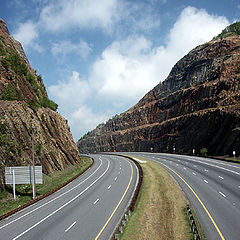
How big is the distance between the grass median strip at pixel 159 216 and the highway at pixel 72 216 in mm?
1401

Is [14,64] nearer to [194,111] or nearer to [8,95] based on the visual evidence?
[8,95]

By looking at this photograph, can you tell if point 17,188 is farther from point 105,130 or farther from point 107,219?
point 105,130

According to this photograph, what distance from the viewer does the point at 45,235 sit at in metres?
15.2

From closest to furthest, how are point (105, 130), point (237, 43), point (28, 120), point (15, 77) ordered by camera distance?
1. point (28, 120)
2. point (15, 77)
3. point (237, 43)
4. point (105, 130)

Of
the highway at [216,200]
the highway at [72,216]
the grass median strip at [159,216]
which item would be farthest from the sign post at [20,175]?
the highway at [216,200]

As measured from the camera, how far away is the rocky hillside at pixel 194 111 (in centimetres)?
5569

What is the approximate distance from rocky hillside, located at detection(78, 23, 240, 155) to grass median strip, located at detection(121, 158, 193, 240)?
88.4 ft

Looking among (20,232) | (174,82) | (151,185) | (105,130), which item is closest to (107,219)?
(20,232)

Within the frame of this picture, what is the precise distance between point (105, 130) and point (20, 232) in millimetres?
125568

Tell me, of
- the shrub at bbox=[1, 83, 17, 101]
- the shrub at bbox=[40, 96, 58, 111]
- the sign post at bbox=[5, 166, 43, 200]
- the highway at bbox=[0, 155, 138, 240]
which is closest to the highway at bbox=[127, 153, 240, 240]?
the highway at bbox=[0, 155, 138, 240]

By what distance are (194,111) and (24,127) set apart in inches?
2129

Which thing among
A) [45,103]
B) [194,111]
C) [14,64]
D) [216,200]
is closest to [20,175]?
[216,200]

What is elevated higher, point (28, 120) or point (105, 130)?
point (105, 130)

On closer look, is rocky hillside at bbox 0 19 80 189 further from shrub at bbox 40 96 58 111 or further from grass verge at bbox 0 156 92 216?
grass verge at bbox 0 156 92 216
